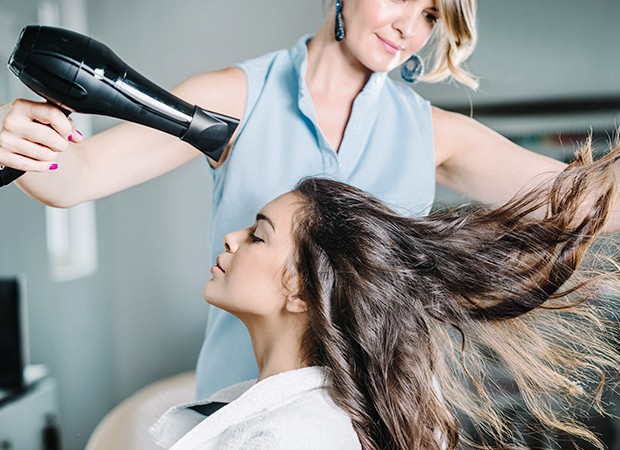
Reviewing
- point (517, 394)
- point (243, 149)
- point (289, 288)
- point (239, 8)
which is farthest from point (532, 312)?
point (239, 8)

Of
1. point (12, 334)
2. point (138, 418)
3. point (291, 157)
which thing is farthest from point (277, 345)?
point (12, 334)

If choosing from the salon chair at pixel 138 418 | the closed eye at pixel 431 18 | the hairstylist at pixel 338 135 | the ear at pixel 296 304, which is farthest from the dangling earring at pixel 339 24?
the salon chair at pixel 138 418

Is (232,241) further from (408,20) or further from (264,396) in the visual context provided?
(408,20)

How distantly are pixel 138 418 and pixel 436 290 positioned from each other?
119cm

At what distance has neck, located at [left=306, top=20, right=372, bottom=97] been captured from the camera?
1.11m

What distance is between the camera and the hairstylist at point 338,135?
3.37ft

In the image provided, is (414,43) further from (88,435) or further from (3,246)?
(88,435)

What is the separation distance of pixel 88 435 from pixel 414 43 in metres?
1.89

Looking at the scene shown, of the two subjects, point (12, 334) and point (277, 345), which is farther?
point (12, 334)

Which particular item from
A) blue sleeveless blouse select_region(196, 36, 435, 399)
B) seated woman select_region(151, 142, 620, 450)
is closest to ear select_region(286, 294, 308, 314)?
seated woman select_region(151, 142, 620, 450)

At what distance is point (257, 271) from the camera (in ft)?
3.30

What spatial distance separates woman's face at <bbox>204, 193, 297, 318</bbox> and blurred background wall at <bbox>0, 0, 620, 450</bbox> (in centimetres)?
129

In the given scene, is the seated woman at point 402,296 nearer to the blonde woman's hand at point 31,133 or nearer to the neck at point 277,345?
the neck at point 277,345

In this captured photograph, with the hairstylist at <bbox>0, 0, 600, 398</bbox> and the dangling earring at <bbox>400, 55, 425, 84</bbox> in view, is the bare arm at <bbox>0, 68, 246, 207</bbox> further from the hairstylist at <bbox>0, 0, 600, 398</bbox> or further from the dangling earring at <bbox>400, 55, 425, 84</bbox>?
the dangling earring at <bbox>400, 55, 425, 84</bbox>
